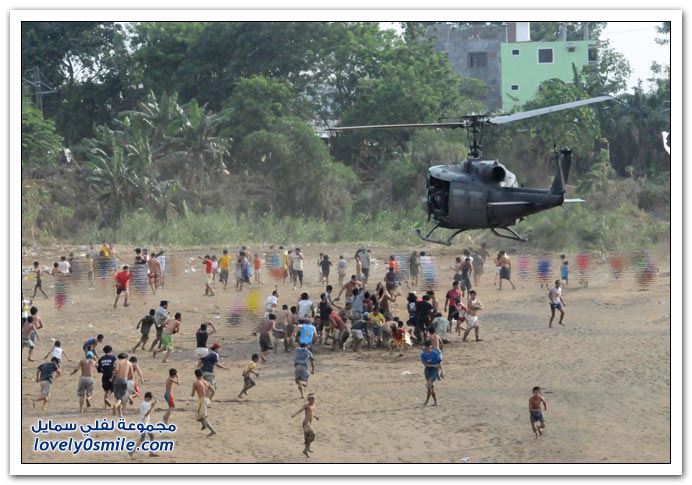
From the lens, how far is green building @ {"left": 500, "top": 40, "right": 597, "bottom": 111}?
172 feet

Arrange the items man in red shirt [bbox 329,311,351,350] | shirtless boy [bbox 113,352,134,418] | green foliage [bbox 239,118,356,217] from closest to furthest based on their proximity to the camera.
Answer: shirtless boy [bbox 113,352,134,418] < man in red shirt [bbox 329,311,351,350] < green foliage [bbox 239,118,356,217]

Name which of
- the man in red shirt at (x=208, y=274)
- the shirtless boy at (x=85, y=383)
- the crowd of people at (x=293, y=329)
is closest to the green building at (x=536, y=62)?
the crowd of people at (x=293, y=329)

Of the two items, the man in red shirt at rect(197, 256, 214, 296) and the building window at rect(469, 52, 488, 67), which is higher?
the building window at rect(469, 52, 488, 67)

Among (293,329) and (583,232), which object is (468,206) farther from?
(583,232)

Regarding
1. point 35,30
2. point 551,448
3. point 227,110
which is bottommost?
point 551,448

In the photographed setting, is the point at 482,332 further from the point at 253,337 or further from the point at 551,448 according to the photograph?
the point at 551,448

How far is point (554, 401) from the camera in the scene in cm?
1980

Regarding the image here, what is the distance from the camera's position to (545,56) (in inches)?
2077

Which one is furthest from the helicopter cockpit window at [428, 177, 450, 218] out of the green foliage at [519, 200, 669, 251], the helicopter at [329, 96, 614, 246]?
the green foliage at [519, 200, 669, 251]

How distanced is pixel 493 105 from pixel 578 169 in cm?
1349

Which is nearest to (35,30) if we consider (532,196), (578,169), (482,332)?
(578,169)

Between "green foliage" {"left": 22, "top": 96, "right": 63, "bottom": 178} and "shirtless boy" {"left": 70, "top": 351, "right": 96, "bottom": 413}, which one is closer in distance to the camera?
"shirtless boy" {"left": 70, "top": 351, "right": 96, "bottom": 413}

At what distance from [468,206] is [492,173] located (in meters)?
0.68

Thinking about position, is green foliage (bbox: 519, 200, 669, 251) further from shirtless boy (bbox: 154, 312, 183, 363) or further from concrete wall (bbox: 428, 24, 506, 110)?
concrete wall (bbox: 428, 24, 506, 110)
